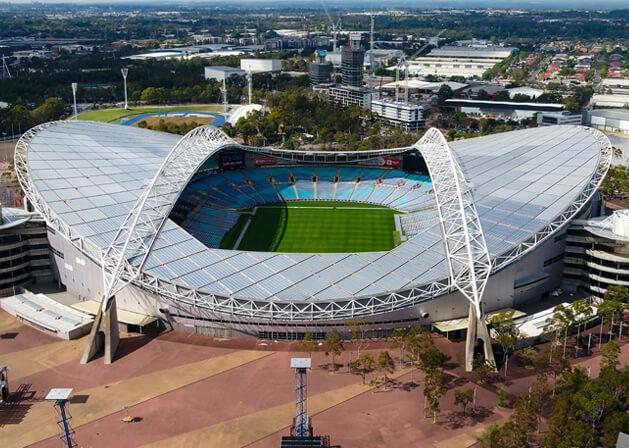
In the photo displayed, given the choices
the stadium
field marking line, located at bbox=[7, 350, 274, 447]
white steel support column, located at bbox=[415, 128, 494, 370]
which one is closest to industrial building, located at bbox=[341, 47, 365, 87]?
the stadium

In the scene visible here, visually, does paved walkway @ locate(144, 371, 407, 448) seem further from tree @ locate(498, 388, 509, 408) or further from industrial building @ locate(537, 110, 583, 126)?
industrial building @ locate(537, 110, 583, 126)

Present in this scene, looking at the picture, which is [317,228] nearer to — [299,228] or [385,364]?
[299,228]

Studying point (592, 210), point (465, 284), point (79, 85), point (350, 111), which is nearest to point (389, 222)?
point (592, 210)

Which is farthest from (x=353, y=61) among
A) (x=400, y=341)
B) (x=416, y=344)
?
(x=416, y=344)

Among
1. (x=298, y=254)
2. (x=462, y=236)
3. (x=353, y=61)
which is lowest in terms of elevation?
(x=298, y=254)

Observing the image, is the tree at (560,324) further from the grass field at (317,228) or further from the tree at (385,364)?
the grass field at (317,228)

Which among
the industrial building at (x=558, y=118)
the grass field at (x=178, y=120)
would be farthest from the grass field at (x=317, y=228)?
the industrial building at (x=558, y=118)
